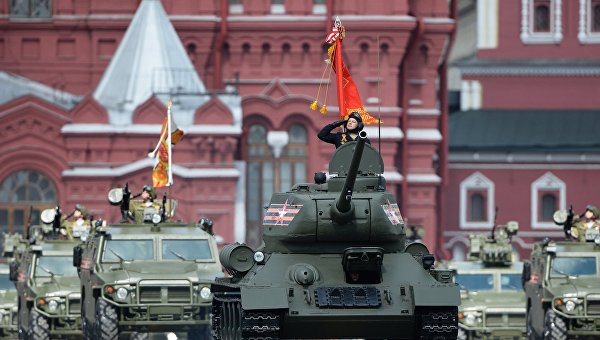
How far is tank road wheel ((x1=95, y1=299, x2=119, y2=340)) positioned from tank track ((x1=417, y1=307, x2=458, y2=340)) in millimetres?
7085

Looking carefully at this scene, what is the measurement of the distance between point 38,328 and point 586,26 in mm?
41150

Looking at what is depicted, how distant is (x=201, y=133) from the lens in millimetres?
53250

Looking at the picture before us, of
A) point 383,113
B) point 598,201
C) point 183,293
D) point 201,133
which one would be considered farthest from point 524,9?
point 183,293

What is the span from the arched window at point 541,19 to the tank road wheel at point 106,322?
43190 mm

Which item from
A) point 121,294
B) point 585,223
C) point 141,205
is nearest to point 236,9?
point 141,205

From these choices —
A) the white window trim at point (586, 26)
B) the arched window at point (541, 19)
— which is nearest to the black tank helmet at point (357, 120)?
the white window trim at point (586, 26)

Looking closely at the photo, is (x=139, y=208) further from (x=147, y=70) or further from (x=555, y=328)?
(x=147, y=70)

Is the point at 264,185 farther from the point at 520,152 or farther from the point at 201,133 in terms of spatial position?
the point at 520,152

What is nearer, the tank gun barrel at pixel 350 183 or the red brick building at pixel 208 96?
the tank gun barrel at pixel 350 183

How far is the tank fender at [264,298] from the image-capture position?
22266 mm

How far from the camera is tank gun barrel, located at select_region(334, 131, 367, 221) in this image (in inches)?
857

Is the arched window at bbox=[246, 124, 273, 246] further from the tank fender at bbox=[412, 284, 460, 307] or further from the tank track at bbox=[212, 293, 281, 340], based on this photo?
the tank fender at bbox=[412, 284, 460, 307]

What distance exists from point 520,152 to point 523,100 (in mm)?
4840

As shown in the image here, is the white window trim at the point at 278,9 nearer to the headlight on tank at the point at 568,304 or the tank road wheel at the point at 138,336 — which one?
the tank road wheel at the point at 138,336
